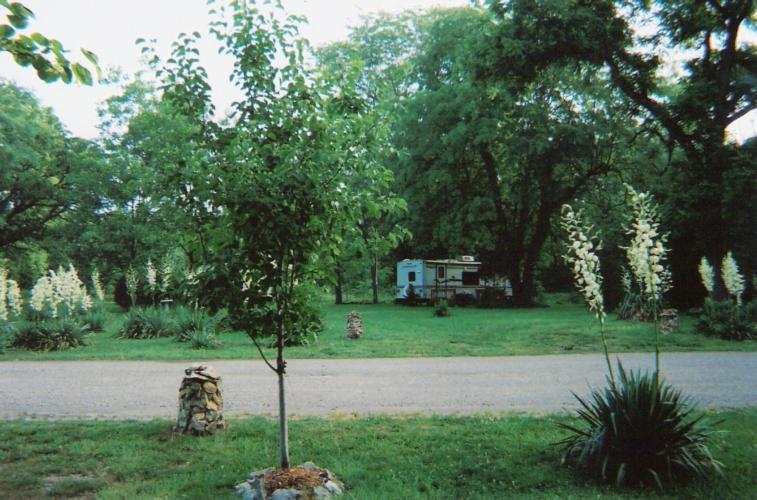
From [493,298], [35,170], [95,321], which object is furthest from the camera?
[35,170]

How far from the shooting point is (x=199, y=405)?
20.1 ft

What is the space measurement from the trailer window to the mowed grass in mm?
28078

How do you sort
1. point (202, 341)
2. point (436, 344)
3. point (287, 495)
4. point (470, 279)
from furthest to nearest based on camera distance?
point (470, 279), point (436, 344), point (202, 341), point (287, 495)

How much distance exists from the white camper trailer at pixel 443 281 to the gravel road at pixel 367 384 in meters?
21.7

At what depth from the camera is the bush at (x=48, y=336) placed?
14.3 m

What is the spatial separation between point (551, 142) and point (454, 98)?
578 cm

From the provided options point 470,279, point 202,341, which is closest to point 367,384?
point 202,341

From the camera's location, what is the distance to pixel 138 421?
265 inches

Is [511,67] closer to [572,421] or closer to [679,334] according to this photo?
[679,334]

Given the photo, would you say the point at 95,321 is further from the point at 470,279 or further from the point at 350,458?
the point at 470,279

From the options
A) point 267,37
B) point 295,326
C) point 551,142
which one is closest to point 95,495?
point 295,326

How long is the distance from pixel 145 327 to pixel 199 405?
38.1ft

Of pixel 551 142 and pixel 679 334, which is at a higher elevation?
pixel 551 142

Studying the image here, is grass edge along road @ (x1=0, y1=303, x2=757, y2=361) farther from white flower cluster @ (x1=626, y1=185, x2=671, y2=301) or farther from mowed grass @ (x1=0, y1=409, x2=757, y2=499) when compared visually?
white flower cluster @ (x1=626, y1=185, x2=671, y2=301)
